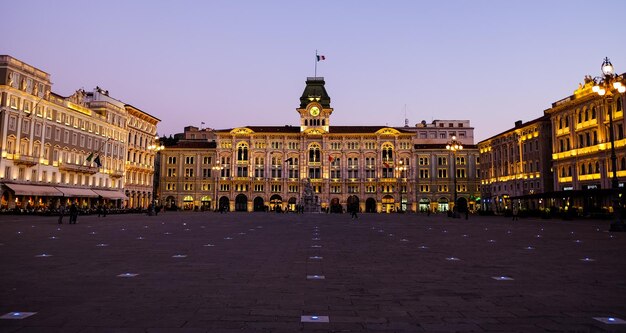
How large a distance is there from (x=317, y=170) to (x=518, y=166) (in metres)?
45.1

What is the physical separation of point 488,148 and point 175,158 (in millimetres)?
70714

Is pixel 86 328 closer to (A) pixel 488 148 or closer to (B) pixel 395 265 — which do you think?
(B) pixel 395 265

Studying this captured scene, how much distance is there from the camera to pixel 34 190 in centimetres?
5716

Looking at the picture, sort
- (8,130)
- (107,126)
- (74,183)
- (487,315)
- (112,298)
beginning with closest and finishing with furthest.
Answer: (487,315) < (112,298) < (8,130) < (74,183) < (107,126)

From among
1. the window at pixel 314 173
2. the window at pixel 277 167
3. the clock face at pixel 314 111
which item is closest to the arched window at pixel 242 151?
the window at pixel 277 167

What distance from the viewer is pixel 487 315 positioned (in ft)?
20.8

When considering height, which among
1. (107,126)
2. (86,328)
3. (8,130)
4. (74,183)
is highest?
(107,126)

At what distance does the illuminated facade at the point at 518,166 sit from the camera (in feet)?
238

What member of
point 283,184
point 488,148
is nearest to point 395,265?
point 488,148

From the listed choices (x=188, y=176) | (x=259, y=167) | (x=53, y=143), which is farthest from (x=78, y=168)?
(x=259, y=167)

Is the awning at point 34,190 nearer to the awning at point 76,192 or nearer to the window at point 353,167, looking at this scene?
the awning at point 76,192

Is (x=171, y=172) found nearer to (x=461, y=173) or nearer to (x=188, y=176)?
(x=188, y=176)

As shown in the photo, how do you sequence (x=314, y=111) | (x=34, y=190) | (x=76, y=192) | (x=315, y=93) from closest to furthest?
(x=34, y=190), (x=76, y=192), (x=314, y=111), (x=315, y=93)

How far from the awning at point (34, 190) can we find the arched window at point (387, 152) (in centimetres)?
6901
